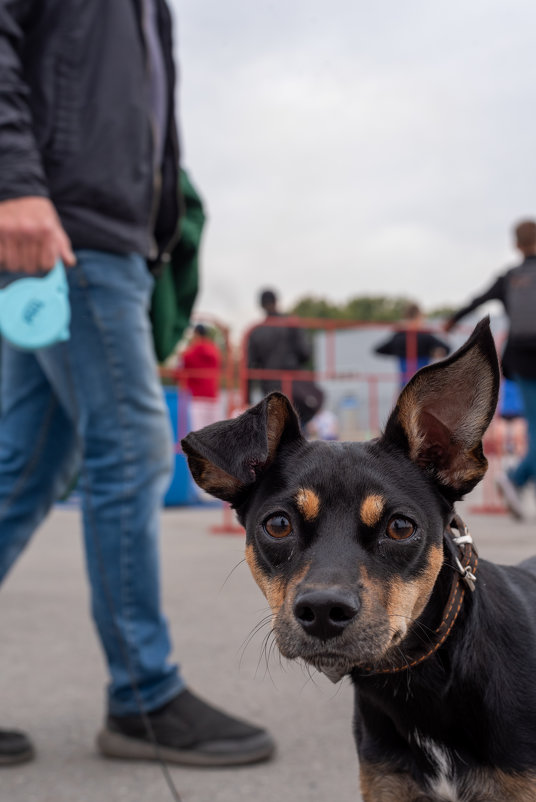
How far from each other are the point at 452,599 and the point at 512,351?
5.65 m

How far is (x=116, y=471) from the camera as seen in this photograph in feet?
10.3

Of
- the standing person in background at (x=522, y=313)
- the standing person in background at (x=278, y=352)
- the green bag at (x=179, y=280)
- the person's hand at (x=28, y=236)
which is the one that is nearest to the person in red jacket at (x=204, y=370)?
the standing person in background at (x=278, y=352)

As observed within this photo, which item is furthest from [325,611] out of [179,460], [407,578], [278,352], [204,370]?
[204,370]

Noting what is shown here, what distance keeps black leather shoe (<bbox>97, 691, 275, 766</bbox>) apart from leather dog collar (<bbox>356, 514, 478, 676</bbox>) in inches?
47.4

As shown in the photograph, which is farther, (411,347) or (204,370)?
(204,370)

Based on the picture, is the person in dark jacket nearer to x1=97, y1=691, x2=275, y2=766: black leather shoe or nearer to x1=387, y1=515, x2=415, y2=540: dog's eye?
x1=97, y1=691, x2=275, y2=766: black leather shoe

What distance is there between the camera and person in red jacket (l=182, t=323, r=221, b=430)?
12.0 meters

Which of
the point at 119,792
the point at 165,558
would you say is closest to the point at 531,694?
the point at 119,792

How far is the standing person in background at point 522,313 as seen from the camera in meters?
7.20

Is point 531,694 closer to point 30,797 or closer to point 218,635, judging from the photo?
point 30,797

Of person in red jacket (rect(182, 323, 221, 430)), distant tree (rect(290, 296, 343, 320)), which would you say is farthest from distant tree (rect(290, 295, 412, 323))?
person in red jacket (rect(182, 323, 221, 430))

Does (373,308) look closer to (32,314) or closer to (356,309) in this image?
(356,309)

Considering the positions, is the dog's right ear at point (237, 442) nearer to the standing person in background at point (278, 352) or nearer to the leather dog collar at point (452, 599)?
the leather dog collar at point (452, 599)

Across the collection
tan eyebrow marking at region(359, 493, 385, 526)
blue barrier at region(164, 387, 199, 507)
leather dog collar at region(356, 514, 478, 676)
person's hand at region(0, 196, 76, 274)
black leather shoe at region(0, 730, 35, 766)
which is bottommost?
blue barrier at region(164, 387, 199, 507)
